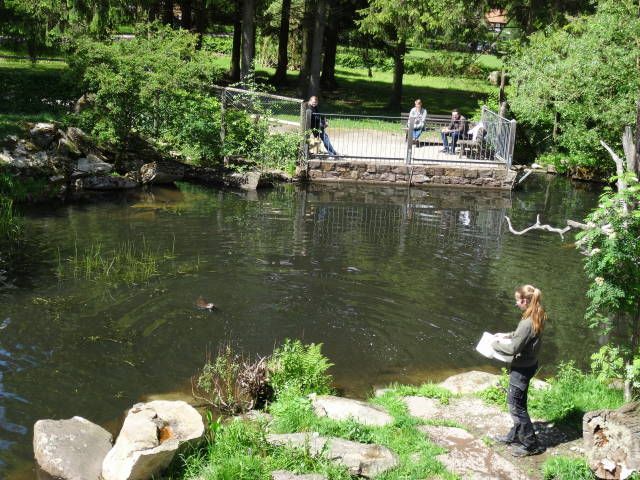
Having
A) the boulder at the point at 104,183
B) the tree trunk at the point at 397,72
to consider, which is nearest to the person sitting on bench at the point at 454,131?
the tree trunk at the point at 397,72

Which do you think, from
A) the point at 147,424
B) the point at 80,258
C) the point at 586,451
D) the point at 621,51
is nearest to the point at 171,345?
the point at 147,424

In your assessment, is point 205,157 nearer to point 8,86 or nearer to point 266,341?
point 8,86

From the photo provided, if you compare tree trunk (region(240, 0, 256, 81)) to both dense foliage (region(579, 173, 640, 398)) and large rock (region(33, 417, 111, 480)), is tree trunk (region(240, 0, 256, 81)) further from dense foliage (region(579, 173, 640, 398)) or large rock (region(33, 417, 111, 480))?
large rock (region(33, 417, 111, 480))

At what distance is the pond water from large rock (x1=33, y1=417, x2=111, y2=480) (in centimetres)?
30

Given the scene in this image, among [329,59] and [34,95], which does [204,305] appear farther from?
[329,59]

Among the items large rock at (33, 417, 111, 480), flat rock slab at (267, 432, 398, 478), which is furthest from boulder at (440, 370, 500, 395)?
large rock at (33, 417, 111, 480)

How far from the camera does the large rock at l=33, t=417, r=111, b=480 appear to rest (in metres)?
8.11

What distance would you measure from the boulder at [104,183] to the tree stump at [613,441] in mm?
16328

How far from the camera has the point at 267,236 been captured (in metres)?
17.7

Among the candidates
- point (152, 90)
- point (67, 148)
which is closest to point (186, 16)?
point (152, 90)

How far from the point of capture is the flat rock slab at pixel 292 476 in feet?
24.8

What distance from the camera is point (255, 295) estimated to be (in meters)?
13.7

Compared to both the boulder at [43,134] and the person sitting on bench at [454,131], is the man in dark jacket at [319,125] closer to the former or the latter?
the person sitting on bench at [454,131]

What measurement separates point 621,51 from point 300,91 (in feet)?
51.8
